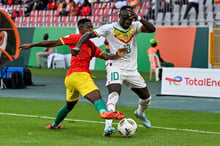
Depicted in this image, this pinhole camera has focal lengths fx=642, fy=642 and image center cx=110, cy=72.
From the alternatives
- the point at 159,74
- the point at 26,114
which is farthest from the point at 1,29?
the point at 26,114

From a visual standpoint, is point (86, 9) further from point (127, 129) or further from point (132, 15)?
point (127, 129)

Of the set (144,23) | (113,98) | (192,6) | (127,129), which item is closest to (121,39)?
(144,23)

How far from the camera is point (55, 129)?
1195cm

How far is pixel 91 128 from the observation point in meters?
12.2

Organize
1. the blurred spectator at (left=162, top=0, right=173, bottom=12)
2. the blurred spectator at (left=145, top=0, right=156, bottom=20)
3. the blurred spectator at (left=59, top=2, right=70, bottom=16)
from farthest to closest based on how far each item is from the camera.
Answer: the blurred spectator at (left=59, top=2, right=70, bottom=16) → the blurred spectator at (left=145, top=0, right=156, bottom=20) → the blurred spectator at (left=162, top=0, right=173, bottom=12)

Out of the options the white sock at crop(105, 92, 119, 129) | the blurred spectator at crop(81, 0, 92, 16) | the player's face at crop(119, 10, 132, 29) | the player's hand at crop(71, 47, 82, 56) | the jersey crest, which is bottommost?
the blurred spectator at crop(81, 0, 92, 16)

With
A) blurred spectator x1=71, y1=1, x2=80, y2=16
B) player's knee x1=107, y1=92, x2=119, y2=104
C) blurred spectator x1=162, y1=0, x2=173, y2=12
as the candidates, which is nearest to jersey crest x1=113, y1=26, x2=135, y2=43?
player's knee x1=107, y1=92, x2=119, y2=104

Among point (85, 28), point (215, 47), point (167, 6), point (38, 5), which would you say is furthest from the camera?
point (38, 5)

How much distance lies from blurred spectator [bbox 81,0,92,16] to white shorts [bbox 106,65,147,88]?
80.4 feet

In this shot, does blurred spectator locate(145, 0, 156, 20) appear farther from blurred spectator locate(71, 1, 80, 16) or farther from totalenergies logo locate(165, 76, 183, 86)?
totalenergies logo locate(165, 76, 183, 86)

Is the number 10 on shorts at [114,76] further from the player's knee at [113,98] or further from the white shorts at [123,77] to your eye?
the player's knee at [113,98]

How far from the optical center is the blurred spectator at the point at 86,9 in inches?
1414

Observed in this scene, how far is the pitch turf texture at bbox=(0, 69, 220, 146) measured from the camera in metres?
10.3

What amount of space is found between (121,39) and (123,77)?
68 cm
